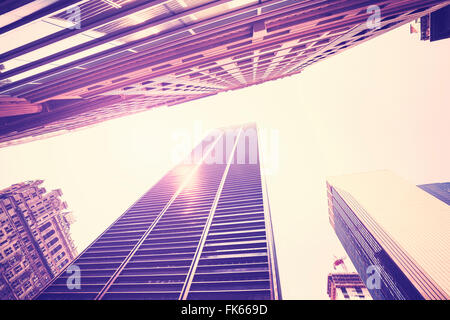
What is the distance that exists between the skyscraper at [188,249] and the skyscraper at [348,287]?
45.7 metres

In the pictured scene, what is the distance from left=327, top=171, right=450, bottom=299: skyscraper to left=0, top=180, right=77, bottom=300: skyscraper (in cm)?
8724

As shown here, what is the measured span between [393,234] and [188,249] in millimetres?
58297

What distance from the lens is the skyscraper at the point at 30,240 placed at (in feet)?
145

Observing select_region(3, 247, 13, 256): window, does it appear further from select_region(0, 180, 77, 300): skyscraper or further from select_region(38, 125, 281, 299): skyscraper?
select_region(38, 125, 281, 299): skyscraper

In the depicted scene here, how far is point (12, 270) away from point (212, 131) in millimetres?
157999

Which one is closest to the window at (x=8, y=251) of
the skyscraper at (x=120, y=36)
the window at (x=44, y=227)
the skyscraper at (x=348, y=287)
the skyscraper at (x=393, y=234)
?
the window at (x=44, y=227)

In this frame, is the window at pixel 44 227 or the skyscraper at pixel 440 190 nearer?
the window at pixel 44 227

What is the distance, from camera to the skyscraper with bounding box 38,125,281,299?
1672 inches

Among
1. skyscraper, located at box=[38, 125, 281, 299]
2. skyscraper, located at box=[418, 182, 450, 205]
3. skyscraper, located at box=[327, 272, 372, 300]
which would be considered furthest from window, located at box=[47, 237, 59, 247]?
skyscraper, located at box=[418, 182, 450, 205]

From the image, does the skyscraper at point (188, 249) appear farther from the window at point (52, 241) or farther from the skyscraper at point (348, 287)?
the skyscraper at point (348, 287)

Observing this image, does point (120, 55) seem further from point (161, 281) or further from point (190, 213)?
point (190, 213)

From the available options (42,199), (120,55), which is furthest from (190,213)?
(120,55)

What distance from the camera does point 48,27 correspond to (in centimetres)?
821

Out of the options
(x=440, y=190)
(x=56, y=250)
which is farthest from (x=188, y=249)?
(x=440, y=190)
